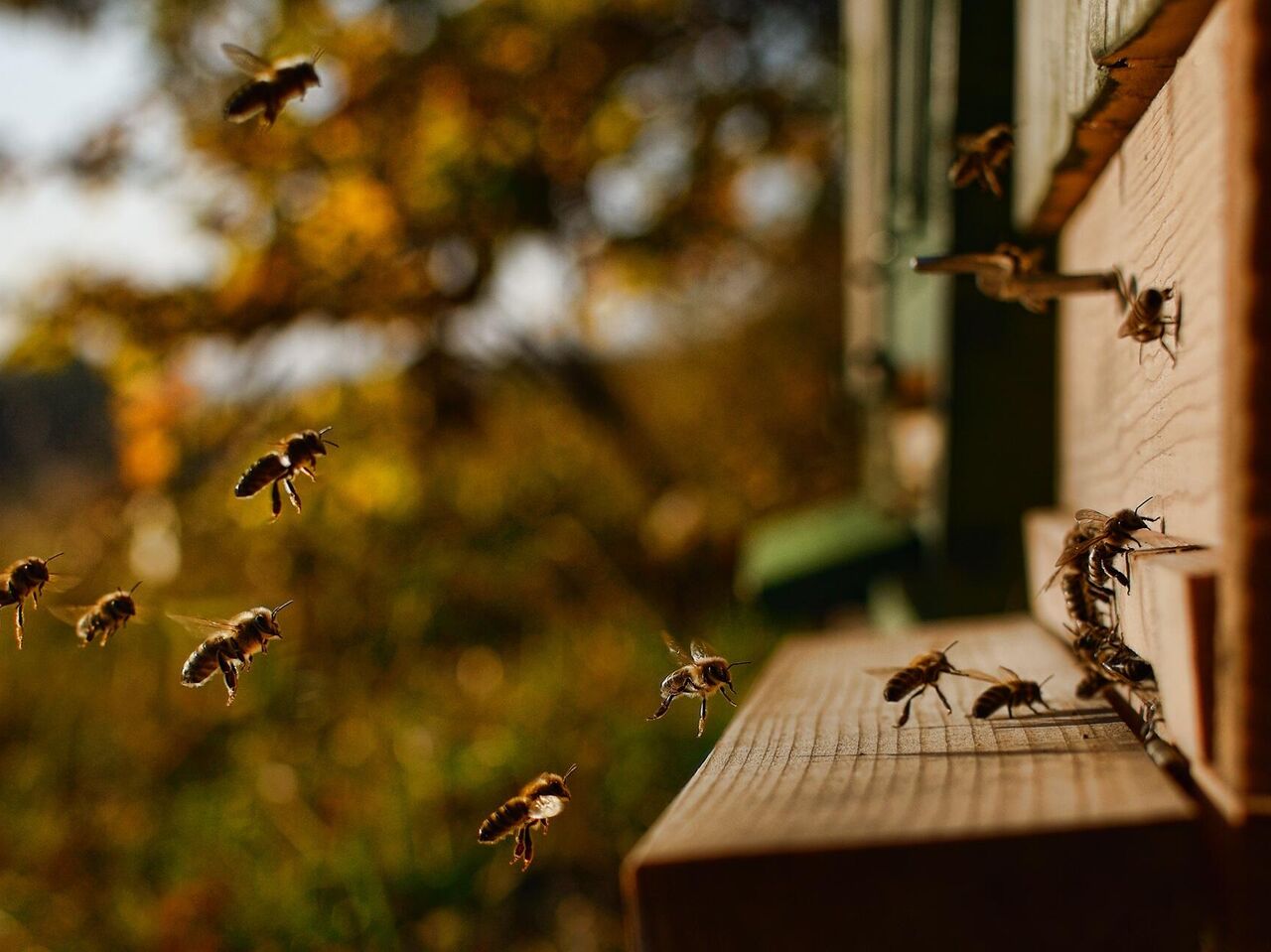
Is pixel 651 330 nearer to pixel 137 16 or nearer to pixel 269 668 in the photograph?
pixel 137 16

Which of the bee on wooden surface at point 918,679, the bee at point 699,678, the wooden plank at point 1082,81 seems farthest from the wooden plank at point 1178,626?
the bee at point 699,678

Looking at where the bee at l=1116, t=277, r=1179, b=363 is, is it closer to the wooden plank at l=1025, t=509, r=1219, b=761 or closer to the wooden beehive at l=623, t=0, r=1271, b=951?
the wooden beehive at l=623, t=0, r=1271, b=951

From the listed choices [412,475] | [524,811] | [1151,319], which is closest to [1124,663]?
[1151,319]

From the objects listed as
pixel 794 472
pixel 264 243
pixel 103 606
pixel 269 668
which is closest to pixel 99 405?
pixel 264 243

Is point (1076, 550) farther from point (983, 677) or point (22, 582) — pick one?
point (22, 582)

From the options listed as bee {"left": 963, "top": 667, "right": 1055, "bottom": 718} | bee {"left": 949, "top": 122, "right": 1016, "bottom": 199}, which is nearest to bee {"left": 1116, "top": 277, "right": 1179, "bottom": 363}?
bee {"left": 963, "top": 667, "right": 1055, "bottom": 718}
